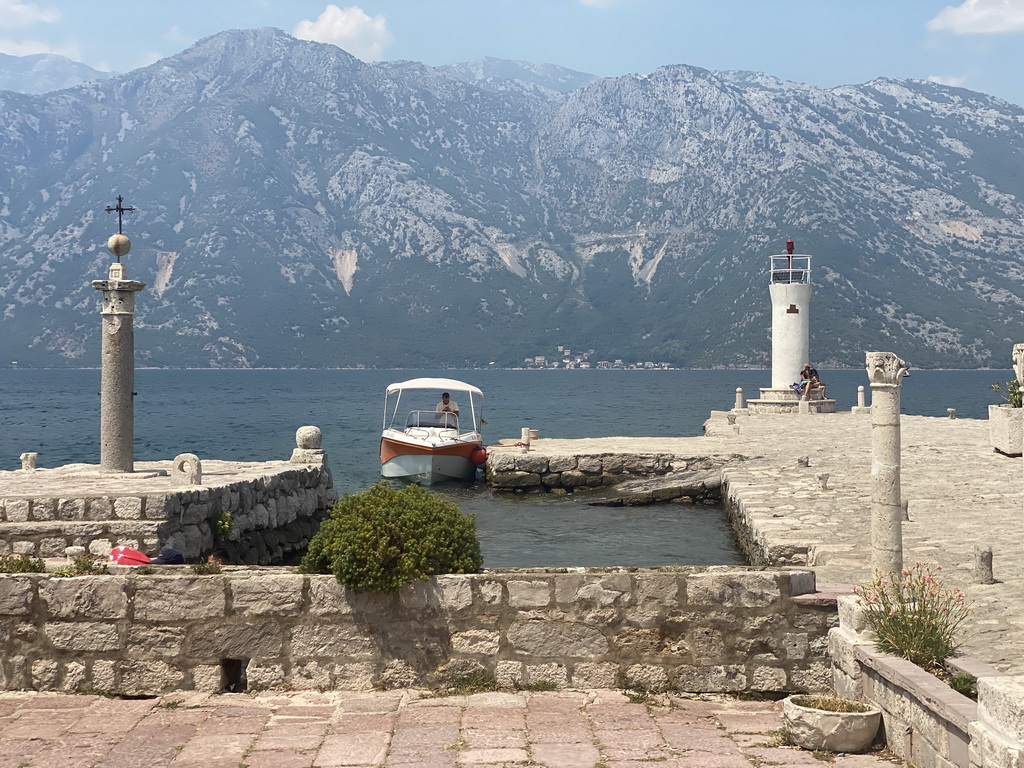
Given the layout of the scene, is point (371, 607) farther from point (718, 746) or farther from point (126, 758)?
point (718, 746)

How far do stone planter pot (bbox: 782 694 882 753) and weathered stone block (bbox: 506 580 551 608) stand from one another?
208 centimetres

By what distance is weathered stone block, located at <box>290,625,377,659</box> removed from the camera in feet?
26.2

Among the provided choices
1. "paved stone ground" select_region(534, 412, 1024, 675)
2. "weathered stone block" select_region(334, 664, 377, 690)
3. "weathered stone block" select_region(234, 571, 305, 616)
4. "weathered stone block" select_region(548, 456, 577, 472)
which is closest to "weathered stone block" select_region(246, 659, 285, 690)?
"weathered stone block" select_region(234, 571, 305, 616)

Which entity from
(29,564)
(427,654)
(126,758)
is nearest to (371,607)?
(427,654)

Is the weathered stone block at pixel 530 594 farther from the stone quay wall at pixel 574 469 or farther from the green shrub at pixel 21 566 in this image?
the stone quay wall at pixel 574 469

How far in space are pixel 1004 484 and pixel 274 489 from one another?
48.1 feet

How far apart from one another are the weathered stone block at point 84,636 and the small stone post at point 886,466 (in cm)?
648

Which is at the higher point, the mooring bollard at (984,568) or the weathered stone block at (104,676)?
the mooring bollard at (984,568)

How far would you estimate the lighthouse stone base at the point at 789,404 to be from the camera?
47.9 metres

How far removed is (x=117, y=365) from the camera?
19562mm

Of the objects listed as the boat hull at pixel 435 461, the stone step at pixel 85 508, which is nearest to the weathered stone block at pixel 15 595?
the stone step at pixel 85 508

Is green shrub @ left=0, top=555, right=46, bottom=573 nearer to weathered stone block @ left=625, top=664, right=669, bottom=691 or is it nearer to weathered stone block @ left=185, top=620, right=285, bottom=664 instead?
weathered stone block @ left=185, top=620, right=285, bottom=664

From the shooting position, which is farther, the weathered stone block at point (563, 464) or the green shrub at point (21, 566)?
the weathered stone block at point (563, 464)

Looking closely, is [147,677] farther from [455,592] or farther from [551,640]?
[551,640]
